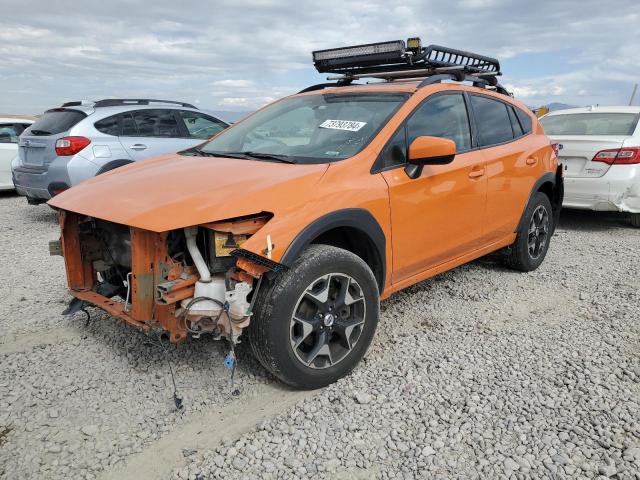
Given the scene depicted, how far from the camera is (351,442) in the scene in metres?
2.57

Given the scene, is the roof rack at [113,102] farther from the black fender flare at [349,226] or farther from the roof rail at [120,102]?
the black fender flare at [349,226]

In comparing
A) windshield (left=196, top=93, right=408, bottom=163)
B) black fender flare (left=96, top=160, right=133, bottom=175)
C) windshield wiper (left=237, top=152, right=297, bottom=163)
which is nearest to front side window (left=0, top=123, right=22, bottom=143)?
black fender flare (left=96, top=160, right=133, bottom=175)

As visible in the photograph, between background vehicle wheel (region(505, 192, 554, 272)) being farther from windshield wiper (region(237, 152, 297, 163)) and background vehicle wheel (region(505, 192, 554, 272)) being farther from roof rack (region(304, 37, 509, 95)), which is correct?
windshield wiper (region(237, 152, 297, 163))

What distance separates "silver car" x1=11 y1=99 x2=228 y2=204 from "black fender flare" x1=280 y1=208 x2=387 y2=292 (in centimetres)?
491

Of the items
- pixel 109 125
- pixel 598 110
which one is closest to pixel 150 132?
pixel 109 125

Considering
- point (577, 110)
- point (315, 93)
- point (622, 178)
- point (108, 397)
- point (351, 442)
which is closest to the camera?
point (351, 442)

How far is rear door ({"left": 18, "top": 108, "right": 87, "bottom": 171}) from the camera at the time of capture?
23.0 ft

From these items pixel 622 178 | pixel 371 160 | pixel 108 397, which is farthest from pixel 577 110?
pixel 108 397

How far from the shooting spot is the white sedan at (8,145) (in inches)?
379

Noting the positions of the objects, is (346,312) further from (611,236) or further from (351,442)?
(611,236)

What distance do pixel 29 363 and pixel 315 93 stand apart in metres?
2.77

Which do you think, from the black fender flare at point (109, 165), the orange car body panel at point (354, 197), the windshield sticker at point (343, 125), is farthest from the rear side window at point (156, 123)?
the windshield sticker at point (343, 125)

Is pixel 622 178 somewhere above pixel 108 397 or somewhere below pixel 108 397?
above

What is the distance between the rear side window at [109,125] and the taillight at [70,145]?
0.29 m
